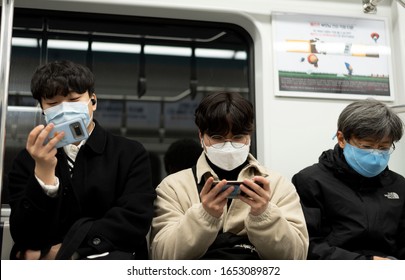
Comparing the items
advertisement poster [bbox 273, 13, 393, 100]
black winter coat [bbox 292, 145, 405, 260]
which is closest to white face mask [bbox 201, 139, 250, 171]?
black winter coat [bbox 292, 145, 405, 260]

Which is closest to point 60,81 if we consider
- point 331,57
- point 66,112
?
point 66,112

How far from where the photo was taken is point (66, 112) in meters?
2.13

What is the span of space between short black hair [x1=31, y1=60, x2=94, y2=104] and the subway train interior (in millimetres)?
921

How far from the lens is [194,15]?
336 cm

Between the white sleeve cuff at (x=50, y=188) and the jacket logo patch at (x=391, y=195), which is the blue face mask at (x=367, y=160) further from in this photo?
the white sleeve cuff at (x=50, y=188)

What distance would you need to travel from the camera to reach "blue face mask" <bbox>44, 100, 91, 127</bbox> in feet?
6.97

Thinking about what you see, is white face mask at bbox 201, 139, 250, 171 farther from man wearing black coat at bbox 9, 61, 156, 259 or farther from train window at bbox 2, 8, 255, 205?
train window at bbox 2, 8, 255, 205

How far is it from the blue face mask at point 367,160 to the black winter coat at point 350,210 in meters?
0.05

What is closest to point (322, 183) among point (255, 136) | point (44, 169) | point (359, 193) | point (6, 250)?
point (359, 193)

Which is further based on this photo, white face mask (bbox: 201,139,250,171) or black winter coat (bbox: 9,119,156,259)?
white face mask (bbox: 201,139,250,171)

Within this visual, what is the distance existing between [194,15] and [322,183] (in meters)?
1.45

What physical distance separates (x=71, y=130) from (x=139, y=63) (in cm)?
137

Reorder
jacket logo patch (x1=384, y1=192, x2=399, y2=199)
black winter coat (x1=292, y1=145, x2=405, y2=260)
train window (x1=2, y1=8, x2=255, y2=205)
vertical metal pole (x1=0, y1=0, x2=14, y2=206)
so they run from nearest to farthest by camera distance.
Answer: vertical metal pole (x1=0, y1=0, x2=14, y2=206) < black winter coat (x1=292, y1=145, x2=405, y2=260) < jacket logo patch (x1=384, y1=192, x2=399, y2=199) < train window (x1=2, y1=8, x2=255, y2=205)

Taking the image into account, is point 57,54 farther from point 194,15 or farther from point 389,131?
point 389,131
